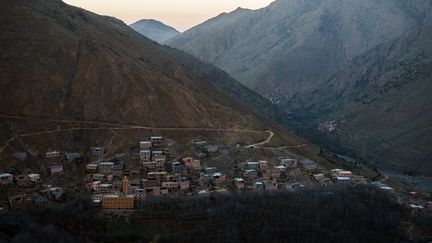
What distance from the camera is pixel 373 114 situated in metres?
145

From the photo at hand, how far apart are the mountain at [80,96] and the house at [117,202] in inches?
461

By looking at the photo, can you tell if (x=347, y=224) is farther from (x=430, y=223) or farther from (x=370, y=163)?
(x=370, y=163)

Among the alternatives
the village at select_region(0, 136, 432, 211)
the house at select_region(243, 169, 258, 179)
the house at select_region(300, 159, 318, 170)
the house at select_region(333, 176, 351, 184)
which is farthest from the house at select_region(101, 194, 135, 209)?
the house at select_region(333, 176, 351, 184)

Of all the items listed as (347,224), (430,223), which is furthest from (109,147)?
(430,223)

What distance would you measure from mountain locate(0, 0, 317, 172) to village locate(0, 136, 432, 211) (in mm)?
3023

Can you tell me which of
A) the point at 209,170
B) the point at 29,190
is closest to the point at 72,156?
the point at 29,190

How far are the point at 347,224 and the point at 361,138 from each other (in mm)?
68135

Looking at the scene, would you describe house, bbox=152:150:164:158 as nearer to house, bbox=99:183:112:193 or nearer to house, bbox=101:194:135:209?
house, bbox=99:183:112:193

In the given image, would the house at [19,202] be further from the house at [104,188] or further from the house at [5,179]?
the house at [104,188]

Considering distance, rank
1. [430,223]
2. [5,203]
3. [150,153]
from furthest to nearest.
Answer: [150,153] < [430,223] < [5,203]

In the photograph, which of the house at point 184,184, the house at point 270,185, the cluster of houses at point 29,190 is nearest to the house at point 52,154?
the cluster of houses at point 29,190

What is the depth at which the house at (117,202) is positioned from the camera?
2596 inches

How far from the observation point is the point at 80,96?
8488cm

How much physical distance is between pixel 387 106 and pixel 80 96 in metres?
80.3
